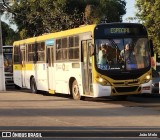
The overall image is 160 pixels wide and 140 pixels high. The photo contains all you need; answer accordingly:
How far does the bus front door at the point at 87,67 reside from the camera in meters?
19.1

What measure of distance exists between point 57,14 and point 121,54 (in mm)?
23214

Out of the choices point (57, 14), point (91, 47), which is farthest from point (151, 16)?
point (57, 14)

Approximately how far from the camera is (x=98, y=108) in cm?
1612

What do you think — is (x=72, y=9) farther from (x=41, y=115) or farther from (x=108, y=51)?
(x=41, y=115)

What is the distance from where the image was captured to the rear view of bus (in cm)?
1862

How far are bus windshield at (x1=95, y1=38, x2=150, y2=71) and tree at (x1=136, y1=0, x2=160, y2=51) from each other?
9.80 m

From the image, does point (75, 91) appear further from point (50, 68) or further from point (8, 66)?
point (8, 66)

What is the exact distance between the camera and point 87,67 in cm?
1936

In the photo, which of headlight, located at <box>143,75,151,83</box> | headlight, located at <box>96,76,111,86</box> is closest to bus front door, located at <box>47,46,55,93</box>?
headlight, located at <box>96,76,111,86</box>

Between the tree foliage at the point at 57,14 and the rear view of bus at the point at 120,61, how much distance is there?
18.9 metres

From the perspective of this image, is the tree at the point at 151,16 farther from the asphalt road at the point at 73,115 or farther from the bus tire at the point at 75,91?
the asphalt road at the point at 73,115

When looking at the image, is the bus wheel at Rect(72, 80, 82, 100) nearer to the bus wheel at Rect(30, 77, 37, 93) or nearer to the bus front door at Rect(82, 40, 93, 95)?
the bus front door at Rect(82, 40, 93, 95)

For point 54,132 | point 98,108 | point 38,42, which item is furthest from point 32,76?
point 54,132

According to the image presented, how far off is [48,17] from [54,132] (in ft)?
119
